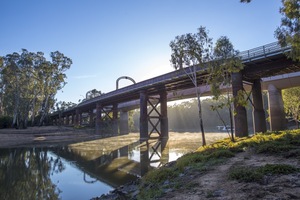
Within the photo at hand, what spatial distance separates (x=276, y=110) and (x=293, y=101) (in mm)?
2901

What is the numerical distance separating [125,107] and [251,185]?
189 feet

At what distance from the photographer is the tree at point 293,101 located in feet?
90.2

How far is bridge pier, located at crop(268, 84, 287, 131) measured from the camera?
29959 mm

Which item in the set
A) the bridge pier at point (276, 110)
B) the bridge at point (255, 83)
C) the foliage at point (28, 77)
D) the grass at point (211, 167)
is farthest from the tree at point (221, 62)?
the foliage at point (28, 77)

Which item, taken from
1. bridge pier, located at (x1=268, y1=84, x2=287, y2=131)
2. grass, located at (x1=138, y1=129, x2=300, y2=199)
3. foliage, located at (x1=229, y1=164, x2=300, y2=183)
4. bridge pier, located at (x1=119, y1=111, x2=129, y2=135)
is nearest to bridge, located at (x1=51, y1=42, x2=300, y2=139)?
bridge pier, located at (x1=268, y1=84, x2=287, y2=131)

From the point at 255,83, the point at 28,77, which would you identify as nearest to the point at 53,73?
the point at 28,77

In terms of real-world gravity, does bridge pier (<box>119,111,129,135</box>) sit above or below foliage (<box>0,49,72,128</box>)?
below

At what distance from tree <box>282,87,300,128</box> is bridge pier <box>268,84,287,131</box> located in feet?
3.23

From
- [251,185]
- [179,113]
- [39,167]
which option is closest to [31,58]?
[39,167]

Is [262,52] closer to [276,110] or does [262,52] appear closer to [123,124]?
[276,110]

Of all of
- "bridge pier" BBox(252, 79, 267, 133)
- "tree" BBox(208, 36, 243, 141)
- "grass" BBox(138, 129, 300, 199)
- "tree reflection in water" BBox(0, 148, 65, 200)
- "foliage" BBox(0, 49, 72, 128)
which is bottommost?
"tree reflection in water" BBox(0, 148, 65, 200)

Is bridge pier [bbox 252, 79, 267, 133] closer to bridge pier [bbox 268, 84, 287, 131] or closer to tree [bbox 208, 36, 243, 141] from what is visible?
bridge pier [bbox 268, 84, 287, 131]

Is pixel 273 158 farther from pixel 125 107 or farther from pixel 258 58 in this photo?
pixel 125 107

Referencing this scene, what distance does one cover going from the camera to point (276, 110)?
30.6m
